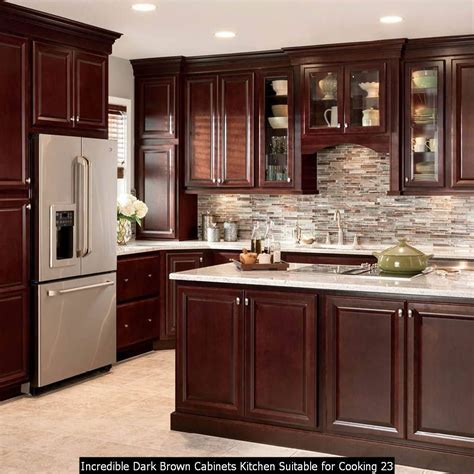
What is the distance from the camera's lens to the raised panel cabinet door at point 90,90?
5.76 m

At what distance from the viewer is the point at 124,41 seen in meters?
6.42

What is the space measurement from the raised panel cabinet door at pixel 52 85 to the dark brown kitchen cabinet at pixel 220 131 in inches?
67.9

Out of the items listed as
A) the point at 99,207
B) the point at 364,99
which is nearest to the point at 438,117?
Answer: the point at 364,99

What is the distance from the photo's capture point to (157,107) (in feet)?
24.0

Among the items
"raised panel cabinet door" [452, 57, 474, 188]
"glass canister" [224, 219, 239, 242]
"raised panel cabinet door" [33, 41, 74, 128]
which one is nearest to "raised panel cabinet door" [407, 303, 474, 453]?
"raised panel cabinet door" [452, 57, 474, 188]

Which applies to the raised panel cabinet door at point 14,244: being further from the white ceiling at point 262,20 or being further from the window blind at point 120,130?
the window blind at point 120,130

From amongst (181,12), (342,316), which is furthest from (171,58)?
(342,316)

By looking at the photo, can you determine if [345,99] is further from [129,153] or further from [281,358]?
[281,358]

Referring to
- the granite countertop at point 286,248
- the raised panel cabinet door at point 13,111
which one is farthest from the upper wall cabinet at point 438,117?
the raised panel cabinet door at point 13,111

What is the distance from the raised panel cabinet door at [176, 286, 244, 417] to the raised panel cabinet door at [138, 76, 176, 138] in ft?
9.95

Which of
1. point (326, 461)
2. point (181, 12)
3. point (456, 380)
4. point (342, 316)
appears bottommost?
point (326, 461)

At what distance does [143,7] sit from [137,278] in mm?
2219

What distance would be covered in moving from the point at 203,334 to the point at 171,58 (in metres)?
3.42

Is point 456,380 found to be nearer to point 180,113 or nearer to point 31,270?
point 31,270
